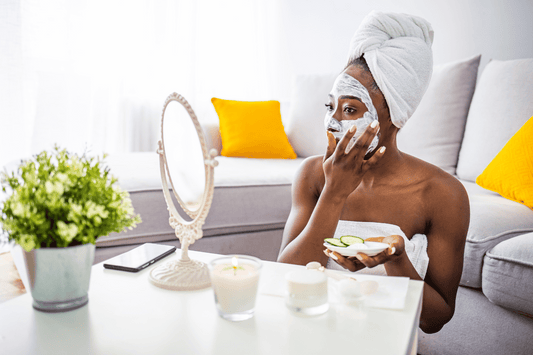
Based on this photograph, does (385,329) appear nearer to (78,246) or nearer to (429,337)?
(78,246)

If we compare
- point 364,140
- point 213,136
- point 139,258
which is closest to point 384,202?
point 364,140

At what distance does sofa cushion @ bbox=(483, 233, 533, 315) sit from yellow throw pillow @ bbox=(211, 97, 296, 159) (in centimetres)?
138

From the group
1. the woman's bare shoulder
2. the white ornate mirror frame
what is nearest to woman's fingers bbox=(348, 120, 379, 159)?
the woman's bare shoulder

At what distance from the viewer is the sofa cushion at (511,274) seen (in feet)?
3.51

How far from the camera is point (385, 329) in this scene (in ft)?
1.89

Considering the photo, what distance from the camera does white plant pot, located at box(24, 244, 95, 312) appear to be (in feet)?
1.89

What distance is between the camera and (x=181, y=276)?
73 centimetres

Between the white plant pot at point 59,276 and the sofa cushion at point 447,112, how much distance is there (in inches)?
69.1

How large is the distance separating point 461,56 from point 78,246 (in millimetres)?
2525

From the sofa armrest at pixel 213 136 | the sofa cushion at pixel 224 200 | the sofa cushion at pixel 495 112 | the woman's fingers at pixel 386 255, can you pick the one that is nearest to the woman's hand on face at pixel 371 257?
the woman's fingers at pixel 386 255

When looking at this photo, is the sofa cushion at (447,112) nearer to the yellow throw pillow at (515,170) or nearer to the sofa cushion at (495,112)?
the sofa cushion at (495,112)

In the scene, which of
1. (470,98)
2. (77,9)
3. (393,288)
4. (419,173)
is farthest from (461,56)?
(77,9)

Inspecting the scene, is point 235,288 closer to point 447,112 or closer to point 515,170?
point 515,170

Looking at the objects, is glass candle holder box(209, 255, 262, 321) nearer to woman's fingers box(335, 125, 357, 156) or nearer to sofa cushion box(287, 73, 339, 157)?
woman's fingers box(335, 125, 357, 156)
